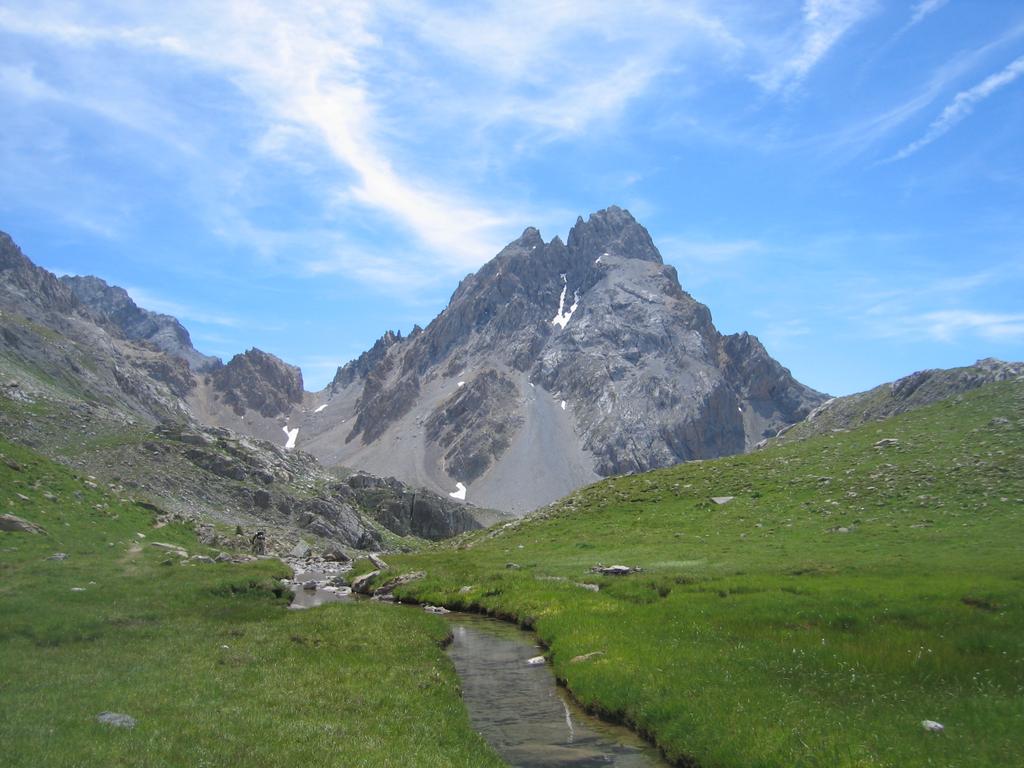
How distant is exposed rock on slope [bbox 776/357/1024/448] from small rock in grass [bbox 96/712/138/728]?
99899mm

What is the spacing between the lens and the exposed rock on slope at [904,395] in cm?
9700

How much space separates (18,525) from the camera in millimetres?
44688

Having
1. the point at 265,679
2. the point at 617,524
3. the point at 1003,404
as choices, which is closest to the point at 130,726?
the point at 265,679

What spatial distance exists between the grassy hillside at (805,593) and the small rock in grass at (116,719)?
1326 centimetres

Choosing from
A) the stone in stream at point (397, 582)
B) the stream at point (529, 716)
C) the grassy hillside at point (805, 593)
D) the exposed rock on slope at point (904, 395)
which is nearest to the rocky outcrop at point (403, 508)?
the exposed rock on slope at point (904, 395)

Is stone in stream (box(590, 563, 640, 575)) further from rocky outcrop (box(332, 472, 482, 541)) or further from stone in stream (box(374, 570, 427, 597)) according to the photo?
rocky outcrop (box(332, 472, 482, 541))

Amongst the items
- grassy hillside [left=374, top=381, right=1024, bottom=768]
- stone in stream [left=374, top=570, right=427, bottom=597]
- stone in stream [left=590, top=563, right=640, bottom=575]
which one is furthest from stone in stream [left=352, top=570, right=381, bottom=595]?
stone in stream [left=590, top=563, right=640, bottom=575]

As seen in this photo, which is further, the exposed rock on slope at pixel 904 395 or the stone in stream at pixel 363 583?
the exposed rock on slope at pixel 904 395

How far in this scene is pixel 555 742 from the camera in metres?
19.0

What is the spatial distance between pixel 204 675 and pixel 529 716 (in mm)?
10460

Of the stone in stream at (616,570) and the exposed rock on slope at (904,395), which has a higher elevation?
the exposed rock on slope at (904,395)

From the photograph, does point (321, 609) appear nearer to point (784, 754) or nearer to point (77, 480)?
point (784, 754)

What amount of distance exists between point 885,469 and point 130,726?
58.2m

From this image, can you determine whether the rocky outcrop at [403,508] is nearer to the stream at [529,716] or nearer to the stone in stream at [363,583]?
the stone in stream at [363,583]
